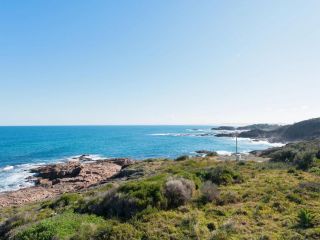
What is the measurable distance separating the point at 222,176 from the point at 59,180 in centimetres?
3147

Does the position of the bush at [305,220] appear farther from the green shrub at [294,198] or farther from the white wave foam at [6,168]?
the white wave foam at [6,168]

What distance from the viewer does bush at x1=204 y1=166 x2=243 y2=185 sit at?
1822 centimetres

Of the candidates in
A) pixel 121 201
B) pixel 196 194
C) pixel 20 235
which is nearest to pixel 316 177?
pixel 196 194

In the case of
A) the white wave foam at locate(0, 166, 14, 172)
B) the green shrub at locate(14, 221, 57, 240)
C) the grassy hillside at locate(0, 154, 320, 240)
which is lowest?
the white wave foam at locate(0, 166, 14, 172)

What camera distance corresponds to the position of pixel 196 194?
1534cm

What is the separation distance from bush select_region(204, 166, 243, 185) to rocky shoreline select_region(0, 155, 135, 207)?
20.2 metres

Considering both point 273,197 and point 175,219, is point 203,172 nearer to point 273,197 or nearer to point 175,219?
point 273,197

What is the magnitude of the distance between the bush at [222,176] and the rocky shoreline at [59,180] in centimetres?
2016

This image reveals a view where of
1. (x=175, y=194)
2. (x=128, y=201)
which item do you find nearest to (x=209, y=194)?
(x=175, y=194)

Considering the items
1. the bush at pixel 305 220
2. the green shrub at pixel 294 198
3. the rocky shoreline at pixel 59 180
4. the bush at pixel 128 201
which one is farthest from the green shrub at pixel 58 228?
the rocky shoreline at pixel 59 180

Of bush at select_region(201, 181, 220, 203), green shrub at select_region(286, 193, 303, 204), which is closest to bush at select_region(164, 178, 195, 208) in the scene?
bush at select_region(201, 181, 220, 203)

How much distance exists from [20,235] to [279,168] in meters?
19.7

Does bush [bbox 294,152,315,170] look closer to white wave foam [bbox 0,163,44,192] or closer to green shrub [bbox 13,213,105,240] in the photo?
green shrub [bbox 13,213,105,240]

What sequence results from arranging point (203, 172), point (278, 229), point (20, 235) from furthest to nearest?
→ point (203, 172), point (20, 235), point (278, 229)
